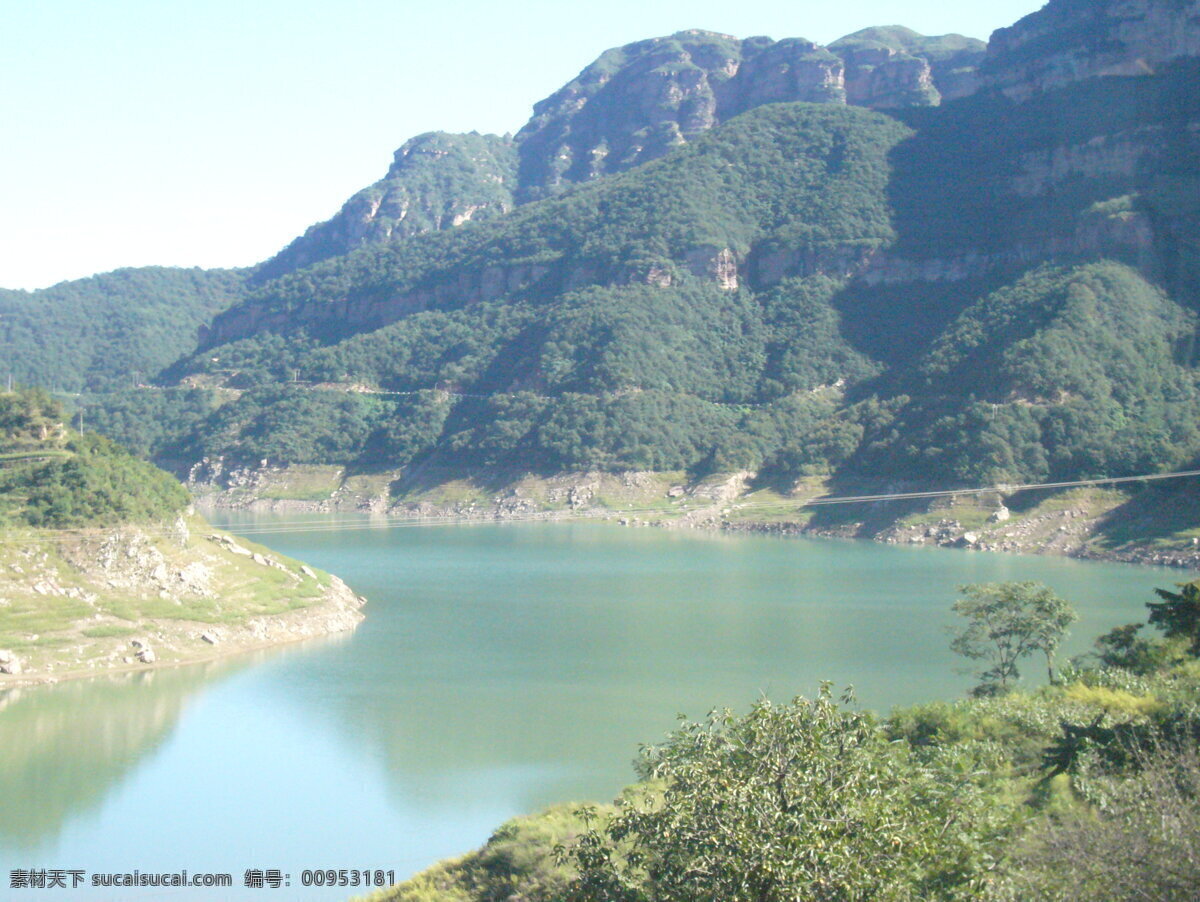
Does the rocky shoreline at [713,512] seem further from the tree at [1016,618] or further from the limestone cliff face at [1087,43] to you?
the limestone cliff face at [1087,43]

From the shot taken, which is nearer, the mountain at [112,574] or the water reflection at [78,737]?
the water reflection at [78,737]

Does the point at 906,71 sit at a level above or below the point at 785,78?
below

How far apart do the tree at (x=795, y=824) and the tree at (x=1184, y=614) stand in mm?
14167

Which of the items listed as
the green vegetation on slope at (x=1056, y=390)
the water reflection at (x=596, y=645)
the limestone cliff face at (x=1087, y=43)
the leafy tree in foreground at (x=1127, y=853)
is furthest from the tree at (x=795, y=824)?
the limestone cliff face at (x=1087, y=43)

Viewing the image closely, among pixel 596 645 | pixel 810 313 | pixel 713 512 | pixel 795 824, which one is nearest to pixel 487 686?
pixel 596 645

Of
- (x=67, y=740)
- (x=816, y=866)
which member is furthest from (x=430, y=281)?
(x=816, y=866)

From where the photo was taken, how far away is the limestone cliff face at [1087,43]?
116 metres

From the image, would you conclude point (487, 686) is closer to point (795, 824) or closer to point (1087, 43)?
point (795, 824)

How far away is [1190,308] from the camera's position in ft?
316

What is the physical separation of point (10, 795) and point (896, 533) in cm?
6023

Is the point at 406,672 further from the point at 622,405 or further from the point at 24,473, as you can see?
the point at 622,405

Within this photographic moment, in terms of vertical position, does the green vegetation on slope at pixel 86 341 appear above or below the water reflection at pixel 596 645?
above

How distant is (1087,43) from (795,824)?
129411 mm

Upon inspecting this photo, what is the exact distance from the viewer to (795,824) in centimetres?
1108
